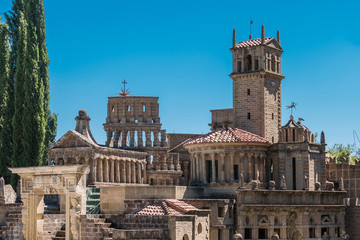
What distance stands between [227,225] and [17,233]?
1491 cm

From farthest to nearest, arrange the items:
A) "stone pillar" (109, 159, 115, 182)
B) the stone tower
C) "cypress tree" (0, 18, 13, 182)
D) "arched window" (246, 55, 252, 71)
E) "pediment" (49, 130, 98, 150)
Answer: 1. "arched window" (246, 55, 252, 71)
2. "cypress tree" (0, 18, 13, 182)
3. "stone pillar" (109, 159, 115, 182)
4. the stone tower
5. "pediment" (49, 130, 98, 150)

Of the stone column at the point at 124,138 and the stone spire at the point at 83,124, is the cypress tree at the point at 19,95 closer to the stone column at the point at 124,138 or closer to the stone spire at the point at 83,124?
the stone spire at the point at 83,124

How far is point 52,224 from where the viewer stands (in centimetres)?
4456

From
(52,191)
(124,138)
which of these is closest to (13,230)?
(52,191)

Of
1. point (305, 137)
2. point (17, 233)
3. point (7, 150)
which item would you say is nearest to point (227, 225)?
point (305, 137)

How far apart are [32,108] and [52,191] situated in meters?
17.7

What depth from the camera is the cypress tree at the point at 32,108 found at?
190 ft

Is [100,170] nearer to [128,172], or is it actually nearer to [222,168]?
[128,172]

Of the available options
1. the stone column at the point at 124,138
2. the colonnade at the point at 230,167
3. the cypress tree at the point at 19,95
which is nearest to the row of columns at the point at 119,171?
the stone column at the point at 124,138

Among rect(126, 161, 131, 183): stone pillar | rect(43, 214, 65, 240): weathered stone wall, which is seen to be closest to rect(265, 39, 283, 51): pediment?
rect(126, 161, 131, 183): stone pillar

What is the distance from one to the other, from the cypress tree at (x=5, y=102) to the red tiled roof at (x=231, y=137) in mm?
16858

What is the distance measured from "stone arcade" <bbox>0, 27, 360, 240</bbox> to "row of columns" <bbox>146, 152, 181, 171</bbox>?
0.10m

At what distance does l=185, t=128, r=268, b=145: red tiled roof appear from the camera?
54094mm

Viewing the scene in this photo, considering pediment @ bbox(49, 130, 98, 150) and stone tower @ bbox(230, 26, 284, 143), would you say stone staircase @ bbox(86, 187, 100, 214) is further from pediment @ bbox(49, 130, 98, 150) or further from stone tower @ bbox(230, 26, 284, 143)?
stone tower @ bbox(230, 26, 284, 143)
